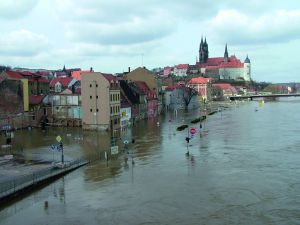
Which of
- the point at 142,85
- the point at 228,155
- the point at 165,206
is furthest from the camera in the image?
the point at 142,85

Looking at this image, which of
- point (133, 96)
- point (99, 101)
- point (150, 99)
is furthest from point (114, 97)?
point (150, 99)

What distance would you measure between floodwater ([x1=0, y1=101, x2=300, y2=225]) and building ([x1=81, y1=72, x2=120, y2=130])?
45.9 ft

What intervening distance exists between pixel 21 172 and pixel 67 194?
6.07 metres

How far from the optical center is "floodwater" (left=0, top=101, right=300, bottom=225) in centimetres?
2113

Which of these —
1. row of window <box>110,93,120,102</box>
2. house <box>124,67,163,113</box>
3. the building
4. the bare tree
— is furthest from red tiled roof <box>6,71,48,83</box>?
the bare tree

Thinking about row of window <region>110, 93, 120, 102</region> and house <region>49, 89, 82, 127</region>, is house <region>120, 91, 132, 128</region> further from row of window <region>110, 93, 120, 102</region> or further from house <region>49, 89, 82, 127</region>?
house <region>49, 89, 82, 127</region>

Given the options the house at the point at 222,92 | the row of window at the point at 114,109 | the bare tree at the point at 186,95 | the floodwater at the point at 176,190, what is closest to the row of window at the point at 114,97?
the row of window at the point at 114,109

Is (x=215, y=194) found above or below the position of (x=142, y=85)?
below

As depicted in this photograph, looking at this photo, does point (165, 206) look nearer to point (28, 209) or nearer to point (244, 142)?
point (28, 209)

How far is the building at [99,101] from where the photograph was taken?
5575 centimetres

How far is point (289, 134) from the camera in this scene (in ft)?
173

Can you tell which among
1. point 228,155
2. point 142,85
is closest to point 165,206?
point 228,155

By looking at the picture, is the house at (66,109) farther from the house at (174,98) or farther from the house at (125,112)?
the house at (174,98)

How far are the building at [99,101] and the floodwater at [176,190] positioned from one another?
1398 cm
